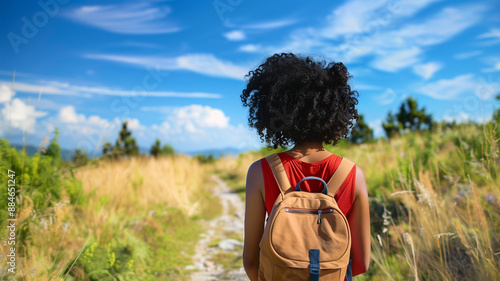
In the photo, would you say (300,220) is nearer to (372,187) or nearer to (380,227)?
(380,227)

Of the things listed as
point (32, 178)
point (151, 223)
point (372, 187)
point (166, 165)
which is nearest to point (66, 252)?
point (32, 178)

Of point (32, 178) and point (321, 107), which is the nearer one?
point (321, 107)

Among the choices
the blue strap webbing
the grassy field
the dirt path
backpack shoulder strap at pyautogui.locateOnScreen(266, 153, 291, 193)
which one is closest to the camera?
the blue strap webbing

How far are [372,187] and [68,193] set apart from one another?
488cm

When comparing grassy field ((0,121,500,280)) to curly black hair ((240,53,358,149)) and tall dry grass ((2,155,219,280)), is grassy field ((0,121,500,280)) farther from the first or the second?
curly black hair ((240,53,358,149))

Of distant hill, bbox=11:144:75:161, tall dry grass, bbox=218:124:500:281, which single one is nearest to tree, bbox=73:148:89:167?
distant hill, bbox=11:144:75:161

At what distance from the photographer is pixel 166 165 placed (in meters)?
9.34

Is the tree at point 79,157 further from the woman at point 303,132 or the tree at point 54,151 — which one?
the woman at point 303,132

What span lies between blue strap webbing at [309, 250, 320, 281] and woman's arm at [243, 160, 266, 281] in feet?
1.09

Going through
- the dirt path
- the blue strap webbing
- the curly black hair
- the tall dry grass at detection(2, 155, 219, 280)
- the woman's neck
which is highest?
the curly black hair

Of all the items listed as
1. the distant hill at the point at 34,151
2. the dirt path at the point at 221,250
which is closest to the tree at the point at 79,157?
the distant hill at the point at 34,151

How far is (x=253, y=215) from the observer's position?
67.5 inches

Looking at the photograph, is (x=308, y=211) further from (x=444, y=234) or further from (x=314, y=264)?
(x=444, y=234)

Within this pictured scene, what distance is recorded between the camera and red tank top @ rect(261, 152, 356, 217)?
5.42 ft
